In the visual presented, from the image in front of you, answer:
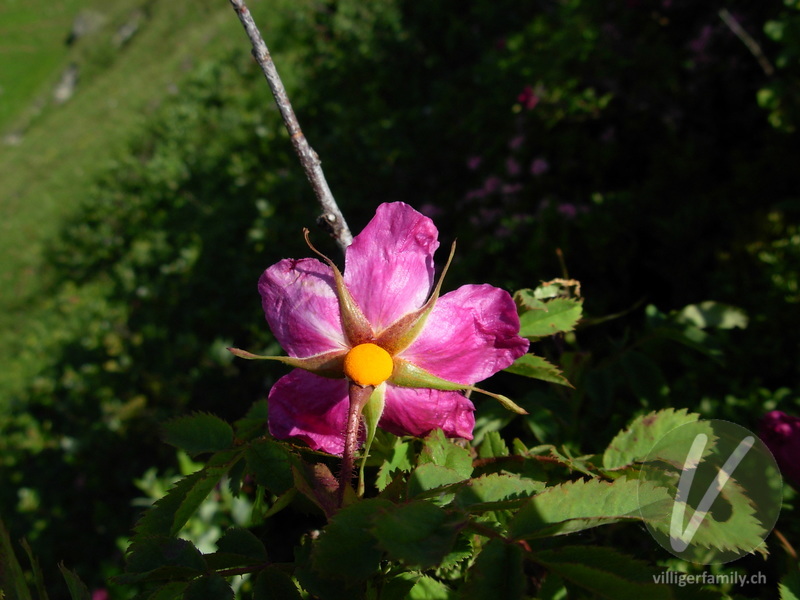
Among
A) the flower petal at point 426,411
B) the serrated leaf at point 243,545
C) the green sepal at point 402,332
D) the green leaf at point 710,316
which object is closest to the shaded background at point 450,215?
the green leaf at point 710,316

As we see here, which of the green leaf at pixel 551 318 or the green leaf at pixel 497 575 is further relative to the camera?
the green leaf at pixel 551 318

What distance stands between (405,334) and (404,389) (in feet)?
0.26

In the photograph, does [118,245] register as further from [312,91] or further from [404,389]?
[404,389]

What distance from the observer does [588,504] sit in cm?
67

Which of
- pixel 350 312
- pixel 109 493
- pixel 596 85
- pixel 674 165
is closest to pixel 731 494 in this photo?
pixel 350 312

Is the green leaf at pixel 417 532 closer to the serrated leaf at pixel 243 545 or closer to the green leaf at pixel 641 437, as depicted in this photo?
the serrated leaf at pixel 243 545

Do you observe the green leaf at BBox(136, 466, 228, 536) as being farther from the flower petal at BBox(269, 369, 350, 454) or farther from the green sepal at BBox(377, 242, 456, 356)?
the green sepal at BBox(377, 242, 456, 356)

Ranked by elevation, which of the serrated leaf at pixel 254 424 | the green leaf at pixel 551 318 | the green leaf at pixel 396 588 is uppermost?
the serrated leaf at pixel 254 424

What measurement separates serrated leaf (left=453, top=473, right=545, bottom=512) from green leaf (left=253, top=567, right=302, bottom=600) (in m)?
0.26

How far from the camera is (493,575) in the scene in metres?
0.64

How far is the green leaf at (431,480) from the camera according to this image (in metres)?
0.74

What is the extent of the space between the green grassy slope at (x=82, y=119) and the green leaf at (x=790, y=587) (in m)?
6.75

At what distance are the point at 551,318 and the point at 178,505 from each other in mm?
686

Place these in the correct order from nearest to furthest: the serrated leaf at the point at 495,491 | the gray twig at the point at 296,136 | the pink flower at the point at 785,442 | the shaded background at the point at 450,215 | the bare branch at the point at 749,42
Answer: the serrated leaf at the point at 495,491 → the gray twig at the point at 296,136 → the pink flower at the point at 785,442 → the shaded background at the point at 450,215 → the bare branch at the point at 749,42
